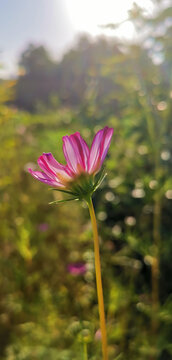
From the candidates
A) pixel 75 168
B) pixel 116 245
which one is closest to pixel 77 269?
pixel 116 245

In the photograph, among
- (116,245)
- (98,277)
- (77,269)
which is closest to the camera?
(98,277)

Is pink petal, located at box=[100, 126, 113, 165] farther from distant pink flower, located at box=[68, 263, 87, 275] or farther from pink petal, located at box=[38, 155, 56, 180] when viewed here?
distant pink flower, located at box=[68, 263, 87, 275]

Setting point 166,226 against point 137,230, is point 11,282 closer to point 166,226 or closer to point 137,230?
point 137,230

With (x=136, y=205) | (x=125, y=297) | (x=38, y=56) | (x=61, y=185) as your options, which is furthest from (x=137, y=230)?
(x=38, y=56)

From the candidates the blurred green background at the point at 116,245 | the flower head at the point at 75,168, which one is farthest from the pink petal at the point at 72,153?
the blurred green background at the point at 116,245

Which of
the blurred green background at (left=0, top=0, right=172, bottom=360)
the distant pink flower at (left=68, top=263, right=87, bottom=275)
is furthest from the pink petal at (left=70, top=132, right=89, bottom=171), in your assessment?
the distant pink flower at (left=68, top=263, right=87, bottom=275)

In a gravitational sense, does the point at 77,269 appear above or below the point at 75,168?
below

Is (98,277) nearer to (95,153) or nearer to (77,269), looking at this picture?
(95,153)

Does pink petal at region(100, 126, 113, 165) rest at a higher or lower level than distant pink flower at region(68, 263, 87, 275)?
higher
